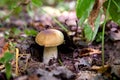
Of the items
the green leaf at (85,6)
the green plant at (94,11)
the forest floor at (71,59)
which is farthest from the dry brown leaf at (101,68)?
the green leaf at (85,6)

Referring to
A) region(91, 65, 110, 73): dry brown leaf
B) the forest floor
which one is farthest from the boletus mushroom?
region(91, 65, 110, 73): dry brown leaf

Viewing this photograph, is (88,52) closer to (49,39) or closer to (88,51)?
(88,51)

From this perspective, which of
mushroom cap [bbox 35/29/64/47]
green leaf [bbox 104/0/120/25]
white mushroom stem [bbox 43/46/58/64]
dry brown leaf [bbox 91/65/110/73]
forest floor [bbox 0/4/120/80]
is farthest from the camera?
white mushroom stem [bbox 43/46/58/64]

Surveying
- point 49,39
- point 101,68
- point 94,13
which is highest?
point 94,13

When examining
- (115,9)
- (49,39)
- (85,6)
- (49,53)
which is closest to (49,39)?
(49,39)

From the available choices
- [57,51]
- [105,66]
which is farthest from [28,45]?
[105,66]

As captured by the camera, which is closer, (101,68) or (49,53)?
(101,68)

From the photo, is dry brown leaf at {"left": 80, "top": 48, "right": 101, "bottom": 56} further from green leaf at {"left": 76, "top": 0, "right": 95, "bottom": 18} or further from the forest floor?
green leaf at {"left": 76, "top": 0, "right": 95, "bottom": 18}

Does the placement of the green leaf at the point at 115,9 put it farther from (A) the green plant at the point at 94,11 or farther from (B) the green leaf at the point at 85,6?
(B) the green leaf at the point at 85,6
